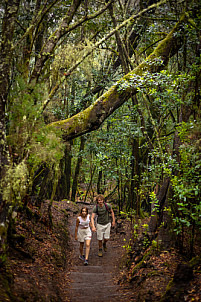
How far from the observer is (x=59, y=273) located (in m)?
6.70

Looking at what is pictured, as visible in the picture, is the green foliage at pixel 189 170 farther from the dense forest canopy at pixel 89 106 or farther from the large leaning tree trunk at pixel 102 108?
the large leaning tree trunk at pixel 102 108

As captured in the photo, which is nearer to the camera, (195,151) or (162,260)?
(195,151)

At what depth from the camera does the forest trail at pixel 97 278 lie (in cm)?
557

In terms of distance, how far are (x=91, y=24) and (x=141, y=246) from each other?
8.35 m

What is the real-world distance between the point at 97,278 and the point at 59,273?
1.03 m

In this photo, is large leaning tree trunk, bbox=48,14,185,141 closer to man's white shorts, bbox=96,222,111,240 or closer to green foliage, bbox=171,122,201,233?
green foliage, bbox=171,122,201,233

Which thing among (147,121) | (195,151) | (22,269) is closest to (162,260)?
(195,151)

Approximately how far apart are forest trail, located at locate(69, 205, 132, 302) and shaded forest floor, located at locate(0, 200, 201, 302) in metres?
0.06

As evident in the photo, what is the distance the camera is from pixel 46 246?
7555mm

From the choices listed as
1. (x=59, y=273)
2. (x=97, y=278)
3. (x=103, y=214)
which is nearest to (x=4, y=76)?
(x=59, y=273)

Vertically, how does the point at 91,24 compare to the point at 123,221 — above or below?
above

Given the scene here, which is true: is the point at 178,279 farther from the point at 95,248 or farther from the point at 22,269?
the point at 95,248

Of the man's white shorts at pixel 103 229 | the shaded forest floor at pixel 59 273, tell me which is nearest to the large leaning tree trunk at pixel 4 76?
the shaded forest floor at pixel 59 273

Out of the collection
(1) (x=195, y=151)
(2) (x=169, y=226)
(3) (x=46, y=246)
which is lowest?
(3) (x=46, y=246)
